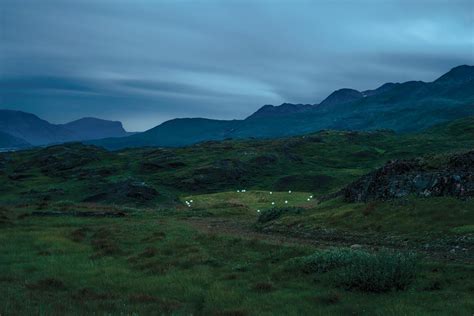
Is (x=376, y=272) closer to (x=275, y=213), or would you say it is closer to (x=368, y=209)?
(x=368, y=209)

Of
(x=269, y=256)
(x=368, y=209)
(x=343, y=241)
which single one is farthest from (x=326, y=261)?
(x=368, y=209)

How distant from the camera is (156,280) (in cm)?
2294

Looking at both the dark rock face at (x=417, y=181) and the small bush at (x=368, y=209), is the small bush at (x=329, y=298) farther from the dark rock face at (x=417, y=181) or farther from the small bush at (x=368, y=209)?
the dark rock face at (x=417, y=181)

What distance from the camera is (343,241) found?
34062mm

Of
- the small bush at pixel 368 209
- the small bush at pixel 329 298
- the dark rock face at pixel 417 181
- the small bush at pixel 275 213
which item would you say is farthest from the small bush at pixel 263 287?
the small bush at pixel 275 213

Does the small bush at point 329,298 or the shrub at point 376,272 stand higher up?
the shrub at point 376,272

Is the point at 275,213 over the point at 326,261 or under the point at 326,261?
under

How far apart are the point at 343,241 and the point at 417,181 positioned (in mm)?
12707

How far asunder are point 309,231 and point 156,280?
19339 millimetres

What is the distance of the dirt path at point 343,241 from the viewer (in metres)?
26.7

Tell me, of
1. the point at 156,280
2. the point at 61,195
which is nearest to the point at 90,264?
the point at 156,280

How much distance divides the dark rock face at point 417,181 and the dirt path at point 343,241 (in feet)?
30.7

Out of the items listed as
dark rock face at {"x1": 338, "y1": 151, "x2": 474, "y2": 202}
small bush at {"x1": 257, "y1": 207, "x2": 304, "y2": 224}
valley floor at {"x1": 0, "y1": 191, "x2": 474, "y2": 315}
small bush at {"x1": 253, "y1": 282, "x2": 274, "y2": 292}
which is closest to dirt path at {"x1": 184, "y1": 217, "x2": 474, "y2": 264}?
valley floor at {"x1": 0, "y1": 191, "x2": 474, "y2": 315}

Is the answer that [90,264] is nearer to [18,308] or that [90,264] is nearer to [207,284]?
[207,284]
